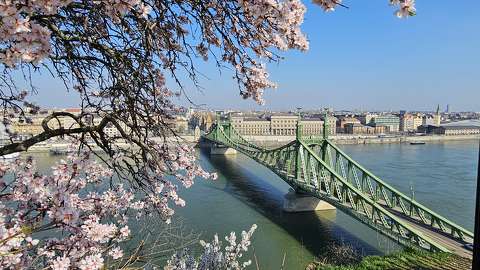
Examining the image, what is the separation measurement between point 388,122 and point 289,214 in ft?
217

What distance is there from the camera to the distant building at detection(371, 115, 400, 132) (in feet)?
244

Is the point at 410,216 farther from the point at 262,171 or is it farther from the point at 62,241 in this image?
the point at 262,171

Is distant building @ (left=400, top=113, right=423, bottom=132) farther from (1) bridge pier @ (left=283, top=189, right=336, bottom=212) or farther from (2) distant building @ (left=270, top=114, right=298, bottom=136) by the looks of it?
(1) bridge pier @ (left=283, top=189, right=336, bottom=212)

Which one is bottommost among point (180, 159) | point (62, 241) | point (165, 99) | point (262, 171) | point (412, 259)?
point (262, 171)

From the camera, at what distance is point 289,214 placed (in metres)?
15.5

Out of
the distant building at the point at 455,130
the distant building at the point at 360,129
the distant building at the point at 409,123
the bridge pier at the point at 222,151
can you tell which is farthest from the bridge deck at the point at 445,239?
the distant building at the point at 409,123

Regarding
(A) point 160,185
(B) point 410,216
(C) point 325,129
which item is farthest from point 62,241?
(C) point 325,129

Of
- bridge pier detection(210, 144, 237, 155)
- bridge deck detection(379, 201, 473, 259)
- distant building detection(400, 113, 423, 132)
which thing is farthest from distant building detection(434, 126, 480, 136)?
bridge deck detection(379, 201, 473, 259)

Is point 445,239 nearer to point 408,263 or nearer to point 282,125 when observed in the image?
point 408,263

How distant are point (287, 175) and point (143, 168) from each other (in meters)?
15.6

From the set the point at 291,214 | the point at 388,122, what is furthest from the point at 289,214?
the point at 388,122

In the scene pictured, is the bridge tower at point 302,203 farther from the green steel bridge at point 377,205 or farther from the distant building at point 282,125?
the distant building at point 282,125

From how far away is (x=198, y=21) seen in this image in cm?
196

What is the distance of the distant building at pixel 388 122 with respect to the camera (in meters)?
74.3
